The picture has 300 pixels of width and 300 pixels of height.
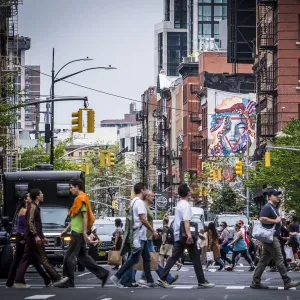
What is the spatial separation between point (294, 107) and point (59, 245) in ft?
168

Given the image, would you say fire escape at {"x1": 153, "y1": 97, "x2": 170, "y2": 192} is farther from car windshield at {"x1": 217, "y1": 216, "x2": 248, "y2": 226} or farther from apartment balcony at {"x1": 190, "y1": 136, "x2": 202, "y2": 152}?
car windshield at {"x1": 217, "y1": 216, "x2": 248, "y2": 226}

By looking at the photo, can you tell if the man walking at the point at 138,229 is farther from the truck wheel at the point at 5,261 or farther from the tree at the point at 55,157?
the tree at the point at 55,157

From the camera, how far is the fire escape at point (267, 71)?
85.1m

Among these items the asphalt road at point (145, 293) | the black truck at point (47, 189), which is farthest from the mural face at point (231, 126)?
the asphalt road at point (145, 293)

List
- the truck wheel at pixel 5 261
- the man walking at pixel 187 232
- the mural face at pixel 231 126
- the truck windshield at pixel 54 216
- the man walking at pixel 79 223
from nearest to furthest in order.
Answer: the man walking at pixel 79 223
the man walking at pixel 187 232
the truck wheel at pixel 5 261
the truck windshield at pixel 54 216
the mural face at pixel 231 126

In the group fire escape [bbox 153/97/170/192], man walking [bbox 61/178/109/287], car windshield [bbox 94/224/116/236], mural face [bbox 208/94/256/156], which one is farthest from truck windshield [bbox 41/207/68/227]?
fire escape [bbox 153/97/170/192]

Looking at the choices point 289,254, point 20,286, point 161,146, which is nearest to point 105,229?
point 289,254

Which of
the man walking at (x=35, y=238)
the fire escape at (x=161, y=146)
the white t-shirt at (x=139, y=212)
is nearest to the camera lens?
the man walking at (x=35, y=238)

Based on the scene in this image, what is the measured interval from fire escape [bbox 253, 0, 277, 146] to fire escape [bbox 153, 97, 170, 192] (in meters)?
71.8

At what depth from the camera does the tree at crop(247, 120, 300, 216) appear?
6488cm

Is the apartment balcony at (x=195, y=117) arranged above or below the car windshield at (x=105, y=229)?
above

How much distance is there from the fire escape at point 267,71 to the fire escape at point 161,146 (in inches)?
2825

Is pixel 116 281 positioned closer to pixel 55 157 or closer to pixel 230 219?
pixel 230 219

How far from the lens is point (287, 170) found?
2589 inches
